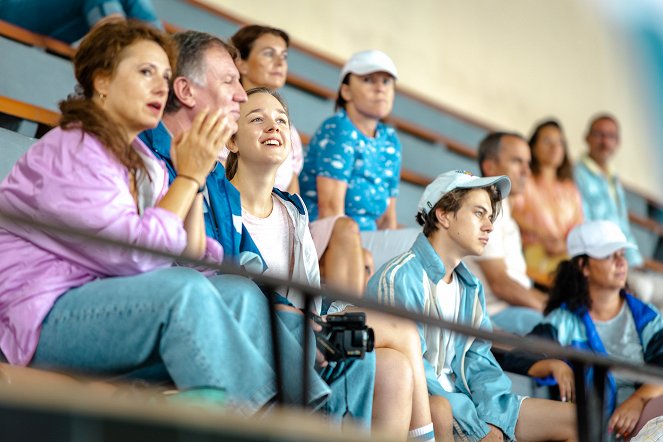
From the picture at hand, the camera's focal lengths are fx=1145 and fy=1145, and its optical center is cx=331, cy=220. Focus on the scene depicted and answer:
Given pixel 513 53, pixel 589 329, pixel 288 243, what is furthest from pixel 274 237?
pixel 513 53

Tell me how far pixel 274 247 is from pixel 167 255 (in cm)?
69

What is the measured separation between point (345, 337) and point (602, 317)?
1.26 meters

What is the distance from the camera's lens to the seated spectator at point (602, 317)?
7.87ft

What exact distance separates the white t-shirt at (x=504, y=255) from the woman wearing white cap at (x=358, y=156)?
1.06ft

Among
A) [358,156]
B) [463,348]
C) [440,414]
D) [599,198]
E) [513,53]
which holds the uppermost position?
[513,53]

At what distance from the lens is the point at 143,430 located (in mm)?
1220

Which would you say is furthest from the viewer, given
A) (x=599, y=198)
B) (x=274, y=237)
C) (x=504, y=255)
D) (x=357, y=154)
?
(x=599, y=198)

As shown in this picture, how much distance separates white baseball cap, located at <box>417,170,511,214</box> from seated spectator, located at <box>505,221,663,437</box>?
1.21 feet

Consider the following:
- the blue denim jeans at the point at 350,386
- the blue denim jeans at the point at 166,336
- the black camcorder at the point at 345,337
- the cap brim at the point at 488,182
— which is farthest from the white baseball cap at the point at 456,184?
the blue denim jeans at the point at 166,336

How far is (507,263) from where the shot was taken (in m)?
3.15

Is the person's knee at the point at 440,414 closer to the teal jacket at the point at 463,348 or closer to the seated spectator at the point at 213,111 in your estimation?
the teal jacket at the point at 463,348

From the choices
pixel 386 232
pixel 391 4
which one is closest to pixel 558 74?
pixel 391 4

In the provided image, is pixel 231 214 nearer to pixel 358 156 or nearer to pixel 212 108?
pixel 212 108

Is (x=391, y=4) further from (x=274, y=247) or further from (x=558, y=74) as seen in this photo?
(x=274, y=247)
